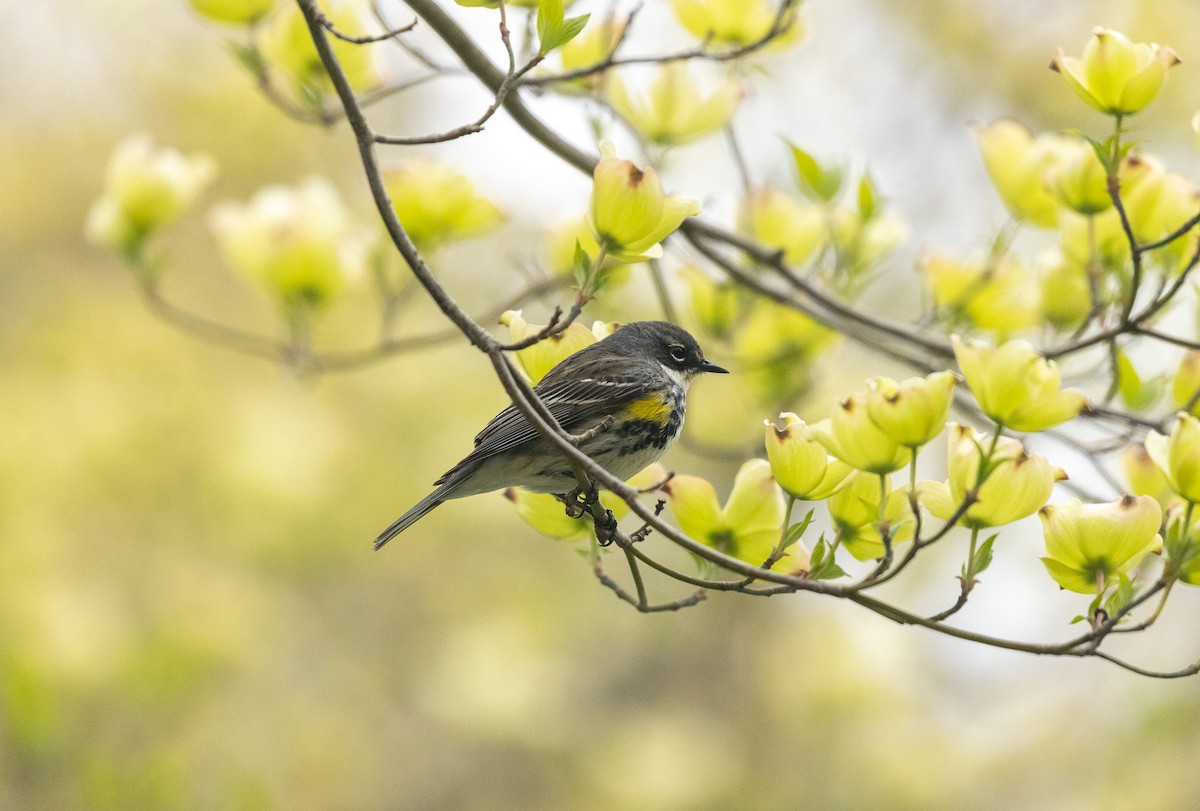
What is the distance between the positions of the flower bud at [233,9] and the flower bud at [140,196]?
26.8 inches

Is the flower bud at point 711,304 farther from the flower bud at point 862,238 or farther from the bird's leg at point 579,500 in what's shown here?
the bird's leg at point 579,500

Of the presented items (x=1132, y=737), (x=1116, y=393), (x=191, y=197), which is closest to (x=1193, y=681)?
(x=1132, y=737)

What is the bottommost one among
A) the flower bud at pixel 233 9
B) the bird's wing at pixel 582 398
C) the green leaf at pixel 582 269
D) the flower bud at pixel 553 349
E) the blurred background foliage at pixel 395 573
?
the blurred background foliage at pixel 395 573

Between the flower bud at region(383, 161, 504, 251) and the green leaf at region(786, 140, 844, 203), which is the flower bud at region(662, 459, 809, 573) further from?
the flower bud at region(383, 161, 504, 251)

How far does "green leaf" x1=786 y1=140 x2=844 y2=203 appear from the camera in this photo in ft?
11.2

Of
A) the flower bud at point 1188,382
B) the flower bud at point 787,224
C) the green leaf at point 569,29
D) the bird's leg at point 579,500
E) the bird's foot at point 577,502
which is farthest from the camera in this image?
the flower bud at point 787,224

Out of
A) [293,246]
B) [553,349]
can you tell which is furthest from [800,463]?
[293,246]

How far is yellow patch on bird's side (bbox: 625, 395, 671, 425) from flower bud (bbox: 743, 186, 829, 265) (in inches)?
28.6

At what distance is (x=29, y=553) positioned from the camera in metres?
6.34

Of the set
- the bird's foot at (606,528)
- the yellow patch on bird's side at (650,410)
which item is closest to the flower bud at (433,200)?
the yellow patch on bird's side at (650,410)

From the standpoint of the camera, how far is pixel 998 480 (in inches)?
80.7

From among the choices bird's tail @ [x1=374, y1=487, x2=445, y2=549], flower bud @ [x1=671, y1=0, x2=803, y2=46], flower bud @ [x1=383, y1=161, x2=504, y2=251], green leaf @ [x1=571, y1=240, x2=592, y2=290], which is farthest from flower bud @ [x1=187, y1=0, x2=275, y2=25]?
green leaf @ [x1=571, y1=240, x2=592, y2=290]

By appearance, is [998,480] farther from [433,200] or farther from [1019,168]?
[433,200]

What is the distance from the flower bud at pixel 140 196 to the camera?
3916 millimetres
